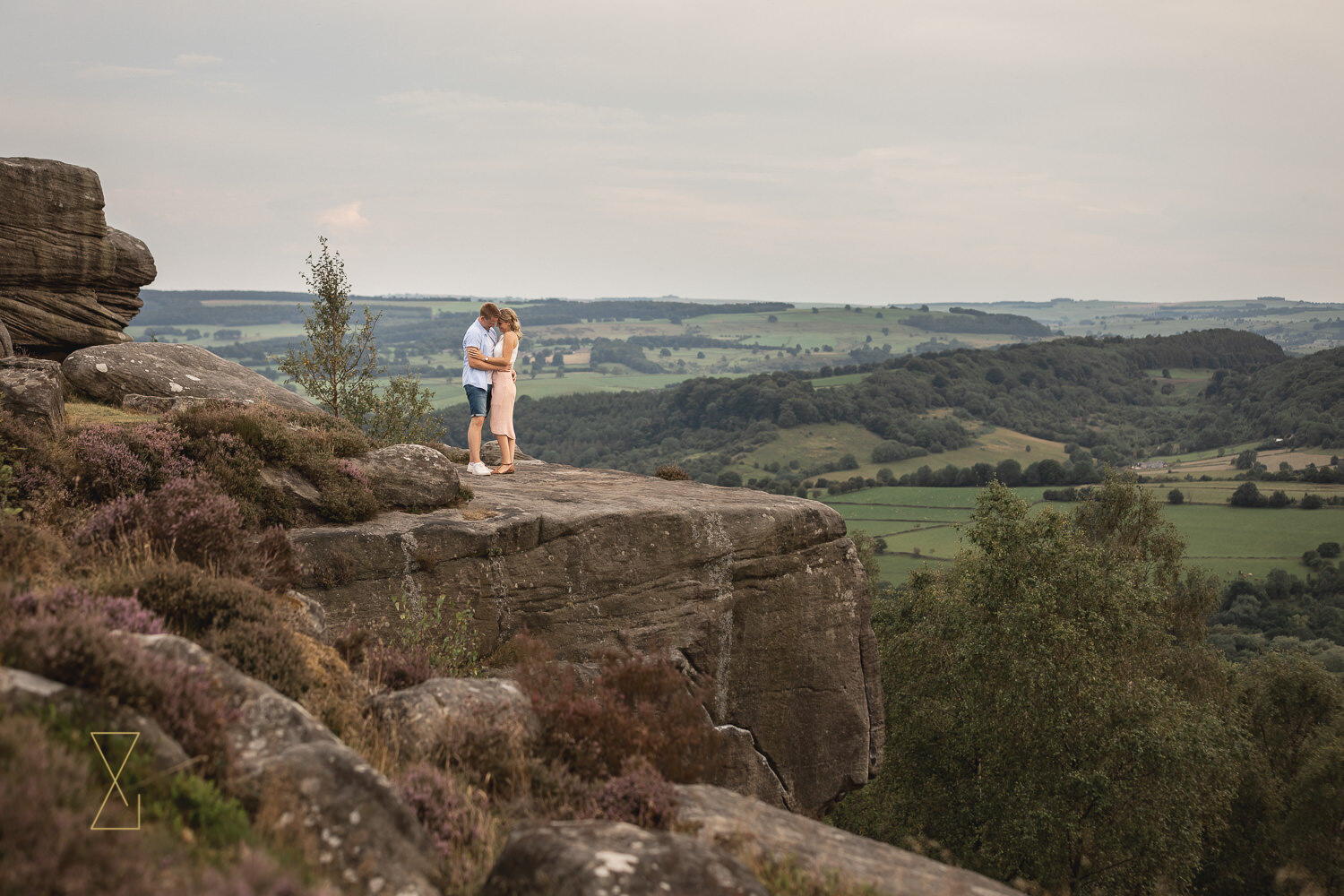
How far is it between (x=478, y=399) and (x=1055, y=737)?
20.1 m

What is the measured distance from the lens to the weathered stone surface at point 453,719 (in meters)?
7.85

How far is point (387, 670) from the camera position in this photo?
9781mm

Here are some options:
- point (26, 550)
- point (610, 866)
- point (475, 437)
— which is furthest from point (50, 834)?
point (475, 437)

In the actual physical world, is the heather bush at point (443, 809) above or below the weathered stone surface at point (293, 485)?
below

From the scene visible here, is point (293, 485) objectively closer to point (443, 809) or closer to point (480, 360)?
point (480, 360)

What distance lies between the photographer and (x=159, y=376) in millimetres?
20156

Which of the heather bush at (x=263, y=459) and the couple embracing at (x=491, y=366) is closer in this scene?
the heather bush at (x=263, y=459)

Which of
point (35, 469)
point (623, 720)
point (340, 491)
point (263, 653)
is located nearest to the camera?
point (263, 653)

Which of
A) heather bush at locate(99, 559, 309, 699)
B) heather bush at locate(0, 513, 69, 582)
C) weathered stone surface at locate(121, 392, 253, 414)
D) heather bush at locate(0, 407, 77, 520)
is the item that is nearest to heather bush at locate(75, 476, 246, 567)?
heather bush at locate(0, 513, 69, 582)

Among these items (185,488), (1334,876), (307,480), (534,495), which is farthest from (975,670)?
(185,488)

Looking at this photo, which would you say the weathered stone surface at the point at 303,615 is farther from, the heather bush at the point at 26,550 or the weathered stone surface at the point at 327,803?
the weathered stone surface at the point at 327,803

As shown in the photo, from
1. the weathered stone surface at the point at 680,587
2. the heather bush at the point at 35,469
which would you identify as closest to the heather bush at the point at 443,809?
the weathered stone surface at the point at 680,587

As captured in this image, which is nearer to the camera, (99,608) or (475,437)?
(99,608)

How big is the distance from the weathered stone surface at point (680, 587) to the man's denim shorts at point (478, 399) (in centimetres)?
173
